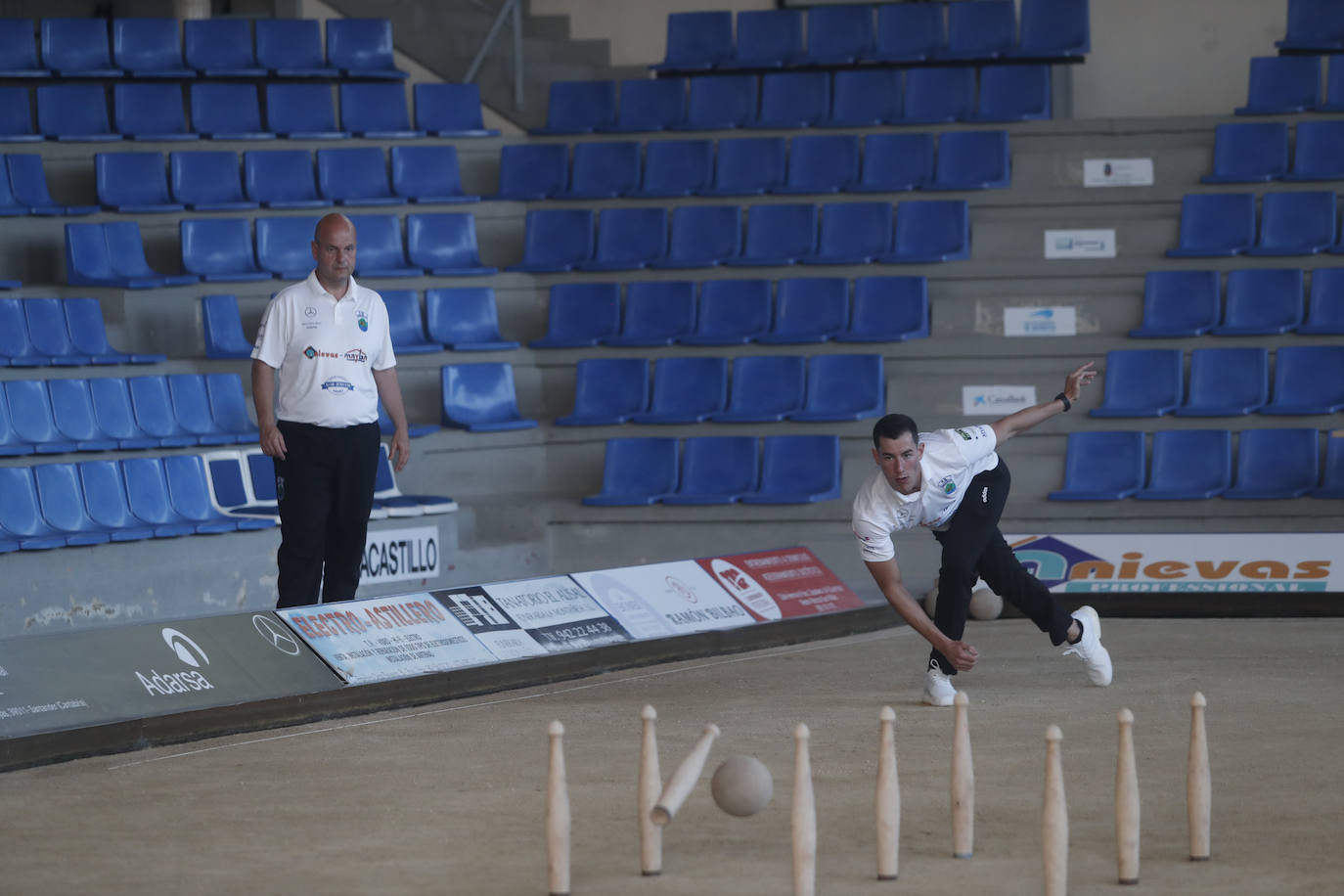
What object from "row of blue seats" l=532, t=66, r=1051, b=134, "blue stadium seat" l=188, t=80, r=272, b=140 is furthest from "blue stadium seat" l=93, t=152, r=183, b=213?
"row of blue seats" l=532, t=66, r=1051, b=134

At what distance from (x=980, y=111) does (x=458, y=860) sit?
34.4ft

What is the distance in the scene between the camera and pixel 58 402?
33.2ft

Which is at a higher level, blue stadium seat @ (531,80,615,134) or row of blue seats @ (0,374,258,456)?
blue stadium seat @ (531,80,615,134)

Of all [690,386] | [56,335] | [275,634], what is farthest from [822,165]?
[275,634]

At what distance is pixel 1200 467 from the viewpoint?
11555 millimetres

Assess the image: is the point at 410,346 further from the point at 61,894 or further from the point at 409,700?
the point at 61,894

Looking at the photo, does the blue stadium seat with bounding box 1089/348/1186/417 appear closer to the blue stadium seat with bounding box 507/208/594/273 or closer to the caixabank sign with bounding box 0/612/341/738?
the blue stadium seat with bounding box 507/208/594/273

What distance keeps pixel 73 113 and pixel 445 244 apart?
3.25 metres

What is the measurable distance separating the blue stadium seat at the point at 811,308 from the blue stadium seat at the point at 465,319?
2203 mm

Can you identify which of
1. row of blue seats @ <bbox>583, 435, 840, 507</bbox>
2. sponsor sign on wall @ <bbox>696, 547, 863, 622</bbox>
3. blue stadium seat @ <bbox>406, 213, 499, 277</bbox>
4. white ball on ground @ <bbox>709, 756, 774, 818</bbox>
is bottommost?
sponsor sign on wall @ <bbox>696, 547, 863, 622</bbox>

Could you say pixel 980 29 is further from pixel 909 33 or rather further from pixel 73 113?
pixel 73 113

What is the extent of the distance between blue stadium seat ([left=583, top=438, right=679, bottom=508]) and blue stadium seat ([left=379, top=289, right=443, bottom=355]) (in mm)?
1686

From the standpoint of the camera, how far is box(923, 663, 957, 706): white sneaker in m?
7.31

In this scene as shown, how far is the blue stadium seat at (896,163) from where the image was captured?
13.4 m
